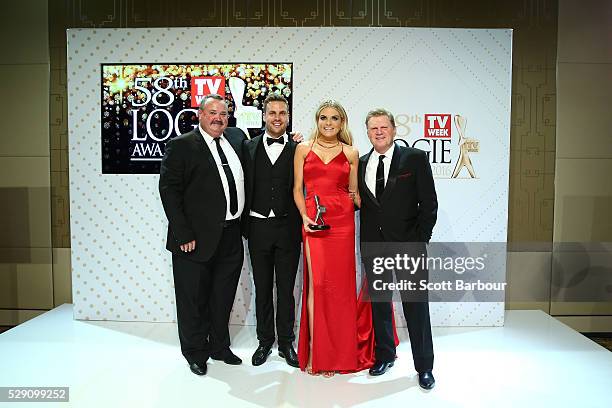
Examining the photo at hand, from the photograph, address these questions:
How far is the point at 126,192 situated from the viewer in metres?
4.85

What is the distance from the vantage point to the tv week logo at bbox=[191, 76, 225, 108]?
4695 mm

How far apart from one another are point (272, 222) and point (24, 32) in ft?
11.2

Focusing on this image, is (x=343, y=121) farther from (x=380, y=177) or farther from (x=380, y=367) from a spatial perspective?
(x=380, y=367)

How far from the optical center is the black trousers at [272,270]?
3.93 metres

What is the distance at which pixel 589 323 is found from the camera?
17.7 ft

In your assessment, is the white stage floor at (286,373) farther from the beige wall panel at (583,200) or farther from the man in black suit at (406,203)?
the beige wall panel at (583,200)

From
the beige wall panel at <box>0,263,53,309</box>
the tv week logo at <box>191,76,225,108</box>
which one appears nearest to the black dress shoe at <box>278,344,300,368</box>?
the tv week logo at <box>191,76,225,108</box>

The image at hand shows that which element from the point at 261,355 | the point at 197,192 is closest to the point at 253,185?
the point at 197,192

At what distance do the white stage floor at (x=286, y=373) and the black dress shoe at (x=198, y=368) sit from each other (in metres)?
0.05

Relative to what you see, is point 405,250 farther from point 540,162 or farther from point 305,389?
point 540,162

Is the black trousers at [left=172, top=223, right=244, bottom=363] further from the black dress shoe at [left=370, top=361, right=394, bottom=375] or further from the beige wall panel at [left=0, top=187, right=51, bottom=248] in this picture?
the beige wall panel at [left=0, top=187, right=51, bottom=248]

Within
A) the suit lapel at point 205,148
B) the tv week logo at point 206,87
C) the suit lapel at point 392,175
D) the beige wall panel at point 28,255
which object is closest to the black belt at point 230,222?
the suit lapel at point 205,148

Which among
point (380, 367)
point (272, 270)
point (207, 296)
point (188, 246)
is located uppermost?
point (188, 246)

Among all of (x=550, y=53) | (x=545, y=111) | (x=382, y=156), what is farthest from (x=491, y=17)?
(x=382, y=156)
